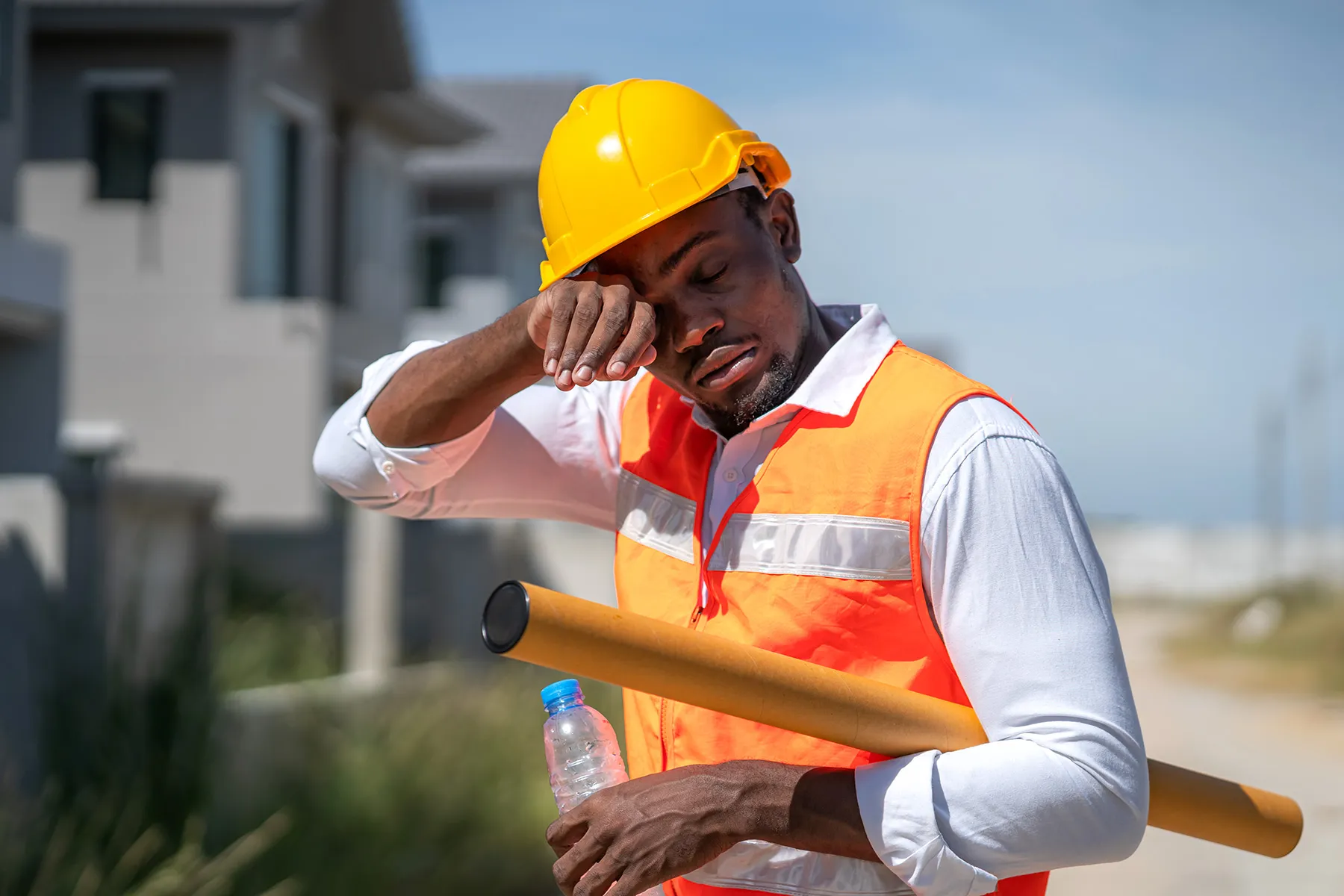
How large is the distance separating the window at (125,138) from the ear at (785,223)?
12.9 m

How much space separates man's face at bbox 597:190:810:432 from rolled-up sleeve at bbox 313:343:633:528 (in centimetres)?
40

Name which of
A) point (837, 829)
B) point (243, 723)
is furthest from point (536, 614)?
point (243, 723)

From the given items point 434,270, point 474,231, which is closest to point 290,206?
point 434,270

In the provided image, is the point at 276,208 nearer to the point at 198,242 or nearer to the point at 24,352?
the point at 198,242

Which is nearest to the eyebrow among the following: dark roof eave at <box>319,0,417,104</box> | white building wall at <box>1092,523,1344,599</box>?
dark roof eave at <box>319,0,417,104</box>

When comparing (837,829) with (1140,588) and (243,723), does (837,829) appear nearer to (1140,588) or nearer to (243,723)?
(243,723)

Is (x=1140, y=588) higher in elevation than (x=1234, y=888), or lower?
lower

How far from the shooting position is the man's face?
7.30ft

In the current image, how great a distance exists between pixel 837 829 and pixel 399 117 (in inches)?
656

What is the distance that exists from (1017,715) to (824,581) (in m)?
0.32

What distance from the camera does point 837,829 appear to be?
77.7 inches

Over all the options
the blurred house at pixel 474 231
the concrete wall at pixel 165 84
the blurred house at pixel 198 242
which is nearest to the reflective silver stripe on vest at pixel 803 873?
the blurred house at pixel 198 242

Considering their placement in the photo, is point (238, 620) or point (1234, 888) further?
point (238, 620)

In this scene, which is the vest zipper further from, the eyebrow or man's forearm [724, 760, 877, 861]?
the eyebrow
